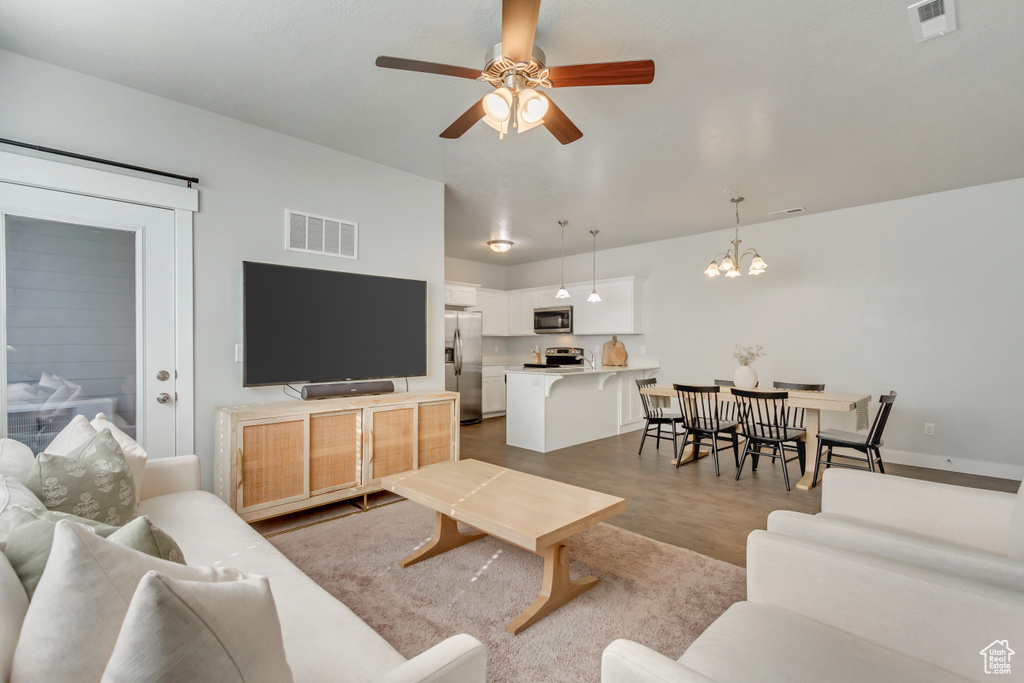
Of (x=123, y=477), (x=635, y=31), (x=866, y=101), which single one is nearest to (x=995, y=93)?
(x=866, y=101)

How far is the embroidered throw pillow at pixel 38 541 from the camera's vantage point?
34.3 inches

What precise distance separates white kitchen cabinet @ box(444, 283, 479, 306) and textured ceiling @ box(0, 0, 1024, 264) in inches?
109

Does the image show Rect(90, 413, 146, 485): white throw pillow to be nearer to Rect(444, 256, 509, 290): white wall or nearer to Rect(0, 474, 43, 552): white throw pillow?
Rect(0, 474, 43, 552): white throw pillow

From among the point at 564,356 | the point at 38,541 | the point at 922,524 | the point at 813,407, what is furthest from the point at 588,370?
the point at 38,541

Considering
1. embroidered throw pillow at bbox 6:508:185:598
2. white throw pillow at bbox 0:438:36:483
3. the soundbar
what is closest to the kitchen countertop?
the soundbar

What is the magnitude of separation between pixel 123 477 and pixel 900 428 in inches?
249

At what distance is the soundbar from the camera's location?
133 inches

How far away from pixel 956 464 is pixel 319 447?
Result: 5.86 meters

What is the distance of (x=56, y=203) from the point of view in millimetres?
2543

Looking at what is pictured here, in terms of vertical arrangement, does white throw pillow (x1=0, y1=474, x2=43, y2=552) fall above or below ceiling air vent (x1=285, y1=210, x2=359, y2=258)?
below

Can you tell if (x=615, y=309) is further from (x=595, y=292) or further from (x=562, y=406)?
(x=562, y=406)

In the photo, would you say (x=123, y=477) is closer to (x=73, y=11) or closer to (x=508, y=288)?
(x=73, y=11)

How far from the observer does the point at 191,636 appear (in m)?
0.61

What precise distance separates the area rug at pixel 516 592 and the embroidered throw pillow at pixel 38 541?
1240 millimetres
